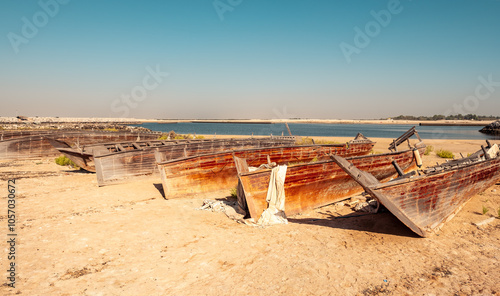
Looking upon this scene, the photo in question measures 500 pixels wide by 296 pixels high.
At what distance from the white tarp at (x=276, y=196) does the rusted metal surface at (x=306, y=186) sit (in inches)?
5.3

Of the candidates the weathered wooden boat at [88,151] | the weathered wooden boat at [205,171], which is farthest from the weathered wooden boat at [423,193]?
the weathered wooden boat at [88,151]

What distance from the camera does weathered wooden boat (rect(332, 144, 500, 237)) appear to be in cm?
623

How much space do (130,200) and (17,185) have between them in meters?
6.13

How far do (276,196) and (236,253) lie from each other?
256 cm

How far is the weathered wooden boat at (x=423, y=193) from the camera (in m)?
6.23

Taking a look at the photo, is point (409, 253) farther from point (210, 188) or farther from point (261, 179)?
point (210, 188)

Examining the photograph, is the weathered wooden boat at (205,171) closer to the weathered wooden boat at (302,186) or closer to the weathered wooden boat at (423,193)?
the weathered wooden boat at (302,186)

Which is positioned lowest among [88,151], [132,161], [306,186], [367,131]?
[367,131]

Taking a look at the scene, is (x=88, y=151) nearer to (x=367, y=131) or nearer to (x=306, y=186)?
(x=306, y=186)

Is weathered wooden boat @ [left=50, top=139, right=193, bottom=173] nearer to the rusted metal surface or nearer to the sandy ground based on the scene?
the sandy ground

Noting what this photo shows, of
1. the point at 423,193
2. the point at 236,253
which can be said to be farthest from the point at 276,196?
the point at 423,193

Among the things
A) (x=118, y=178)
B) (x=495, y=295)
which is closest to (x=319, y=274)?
(x=495, y=295)

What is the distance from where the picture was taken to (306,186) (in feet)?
28.2

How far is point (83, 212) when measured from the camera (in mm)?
8344
